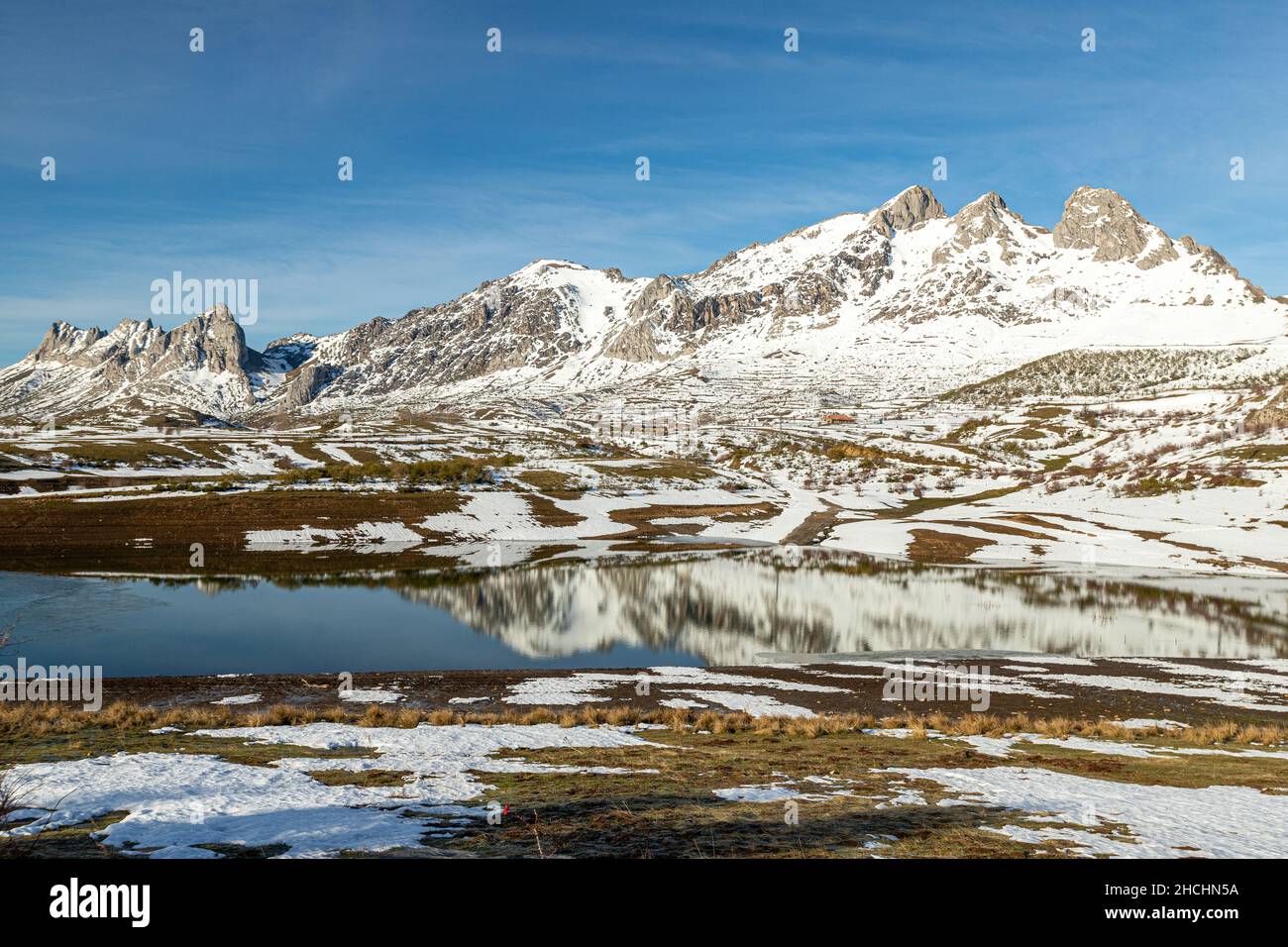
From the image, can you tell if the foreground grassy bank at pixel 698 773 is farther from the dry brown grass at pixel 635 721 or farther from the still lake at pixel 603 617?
the still lake at pixel 603 617

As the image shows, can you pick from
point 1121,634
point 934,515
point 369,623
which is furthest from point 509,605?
point 934,515

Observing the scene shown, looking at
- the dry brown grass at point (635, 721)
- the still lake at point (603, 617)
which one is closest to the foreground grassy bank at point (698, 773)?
the dry brown grass at point (635, 721)

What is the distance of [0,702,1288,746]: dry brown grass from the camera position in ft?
72.8

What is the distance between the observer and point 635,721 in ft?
81.4

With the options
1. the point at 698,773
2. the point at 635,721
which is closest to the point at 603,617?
the point at 635,721

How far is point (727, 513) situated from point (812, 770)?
92539mm

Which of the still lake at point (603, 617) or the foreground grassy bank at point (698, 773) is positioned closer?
the foreground grassy bank at point (698, 773)

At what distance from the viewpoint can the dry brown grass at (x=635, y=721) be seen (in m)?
22.2

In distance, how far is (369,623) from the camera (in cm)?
4659

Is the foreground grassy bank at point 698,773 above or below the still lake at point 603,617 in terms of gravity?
above

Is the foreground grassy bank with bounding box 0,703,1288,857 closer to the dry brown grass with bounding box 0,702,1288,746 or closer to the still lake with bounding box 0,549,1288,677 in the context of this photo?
the dry brown grass with bounding box 0,702,1288,746

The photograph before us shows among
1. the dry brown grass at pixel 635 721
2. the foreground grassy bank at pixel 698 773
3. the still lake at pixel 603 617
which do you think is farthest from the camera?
the still lake at pixel 603 617

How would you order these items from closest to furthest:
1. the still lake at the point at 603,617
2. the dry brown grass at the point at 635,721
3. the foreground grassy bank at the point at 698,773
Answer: the foreground grassy bank at the point at 698,773 → the dry brown grass at the point at 635,721 → the still lake at the point at 603,617

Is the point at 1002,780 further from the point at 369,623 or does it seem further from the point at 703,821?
the point at 369,623
